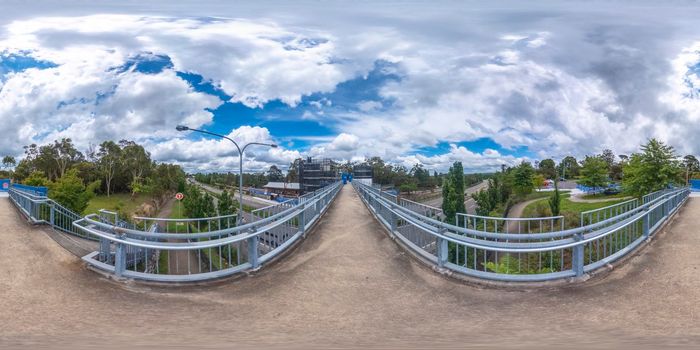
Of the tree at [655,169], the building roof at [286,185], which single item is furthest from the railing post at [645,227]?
the building roof at [286,185]

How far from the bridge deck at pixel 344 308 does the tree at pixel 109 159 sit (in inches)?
2331

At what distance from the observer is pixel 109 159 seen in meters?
57.7

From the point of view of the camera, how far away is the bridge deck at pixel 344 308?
414 centimetres

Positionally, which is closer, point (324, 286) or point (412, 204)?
point (324, 286)

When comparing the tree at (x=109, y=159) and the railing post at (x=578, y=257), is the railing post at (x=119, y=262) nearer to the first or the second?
the railing post at (x=578, y=257)

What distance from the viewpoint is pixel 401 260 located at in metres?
6.71

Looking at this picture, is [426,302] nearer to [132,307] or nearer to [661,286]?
[661,286]

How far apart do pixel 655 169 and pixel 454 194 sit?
12.7 meters

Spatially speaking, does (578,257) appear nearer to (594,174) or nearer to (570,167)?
(594,174)

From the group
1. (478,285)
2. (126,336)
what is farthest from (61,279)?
(478,285)

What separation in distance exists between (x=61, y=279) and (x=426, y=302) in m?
5.17

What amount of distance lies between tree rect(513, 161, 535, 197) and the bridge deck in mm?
39294

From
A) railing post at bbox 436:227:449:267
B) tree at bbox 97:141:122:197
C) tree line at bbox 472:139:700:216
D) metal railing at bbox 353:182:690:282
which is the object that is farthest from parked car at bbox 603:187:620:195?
tree at bbox 97:141:122:197

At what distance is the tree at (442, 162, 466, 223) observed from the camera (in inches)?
1142
